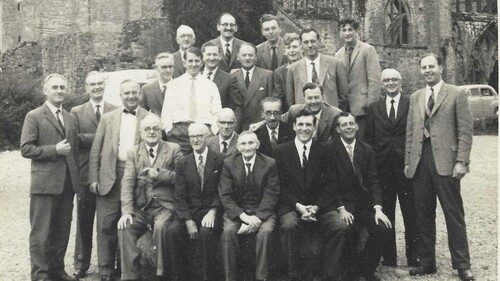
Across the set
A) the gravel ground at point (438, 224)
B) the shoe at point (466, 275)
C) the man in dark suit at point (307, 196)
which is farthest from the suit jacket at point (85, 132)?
the shoe at point (466, 275)

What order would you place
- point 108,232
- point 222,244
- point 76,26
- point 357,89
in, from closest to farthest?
1. point 222,244
2. point 108,232
3. point 357,89
4. point 76,26

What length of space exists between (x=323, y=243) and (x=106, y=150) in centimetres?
282

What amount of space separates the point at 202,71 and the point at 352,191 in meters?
2.74

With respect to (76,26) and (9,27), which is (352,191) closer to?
(76,26)

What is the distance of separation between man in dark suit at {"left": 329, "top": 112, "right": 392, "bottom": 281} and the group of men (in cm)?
1

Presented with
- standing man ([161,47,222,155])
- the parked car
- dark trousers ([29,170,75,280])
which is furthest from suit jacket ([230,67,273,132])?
the parked car

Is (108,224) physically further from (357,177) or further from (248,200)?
(357,177)

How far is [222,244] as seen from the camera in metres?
6.95

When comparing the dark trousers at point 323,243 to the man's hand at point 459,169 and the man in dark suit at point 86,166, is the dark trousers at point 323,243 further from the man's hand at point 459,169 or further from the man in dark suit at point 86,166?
the man in dark suit at point 86,166

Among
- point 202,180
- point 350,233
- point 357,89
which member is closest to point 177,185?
point 202,180

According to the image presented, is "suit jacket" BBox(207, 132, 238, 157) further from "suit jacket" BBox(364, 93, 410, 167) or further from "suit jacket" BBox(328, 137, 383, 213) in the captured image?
"suit jacket" BBox(364, 93, 410, 167)

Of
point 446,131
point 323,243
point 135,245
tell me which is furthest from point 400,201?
point 135,245

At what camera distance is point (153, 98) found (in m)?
8.45

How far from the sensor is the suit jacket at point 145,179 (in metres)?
7.27
